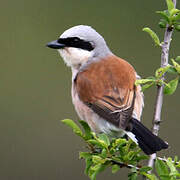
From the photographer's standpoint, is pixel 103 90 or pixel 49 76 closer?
pixel 103 90

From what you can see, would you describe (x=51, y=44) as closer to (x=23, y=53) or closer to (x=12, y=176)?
(x=12, y=176)

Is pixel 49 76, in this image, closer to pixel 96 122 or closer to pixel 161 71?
pixel 96 122

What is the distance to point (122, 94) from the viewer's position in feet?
10.6

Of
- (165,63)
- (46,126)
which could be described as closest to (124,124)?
(165,63)

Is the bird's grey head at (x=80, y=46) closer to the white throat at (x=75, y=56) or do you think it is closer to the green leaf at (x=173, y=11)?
the white throat at (x=75, y=56)

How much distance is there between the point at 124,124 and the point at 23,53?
172 inches

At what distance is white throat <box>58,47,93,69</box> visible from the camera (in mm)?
3697

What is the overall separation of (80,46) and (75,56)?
8 centimetres

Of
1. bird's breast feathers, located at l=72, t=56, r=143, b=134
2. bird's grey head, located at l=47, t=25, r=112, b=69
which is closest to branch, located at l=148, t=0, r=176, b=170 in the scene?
bird's breast feathers, located at l=72, t=56, r=143, b=134

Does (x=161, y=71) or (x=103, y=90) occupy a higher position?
(x=161, y=71)

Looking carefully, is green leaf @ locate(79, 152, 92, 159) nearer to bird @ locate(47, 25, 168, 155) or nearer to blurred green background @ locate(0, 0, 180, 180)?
bird @ locate(47, 25, 168, 155)

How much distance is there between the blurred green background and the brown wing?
232 centimetres

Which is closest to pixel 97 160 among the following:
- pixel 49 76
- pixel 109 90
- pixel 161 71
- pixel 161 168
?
pixel 161 168

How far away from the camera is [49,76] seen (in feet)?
22.6
